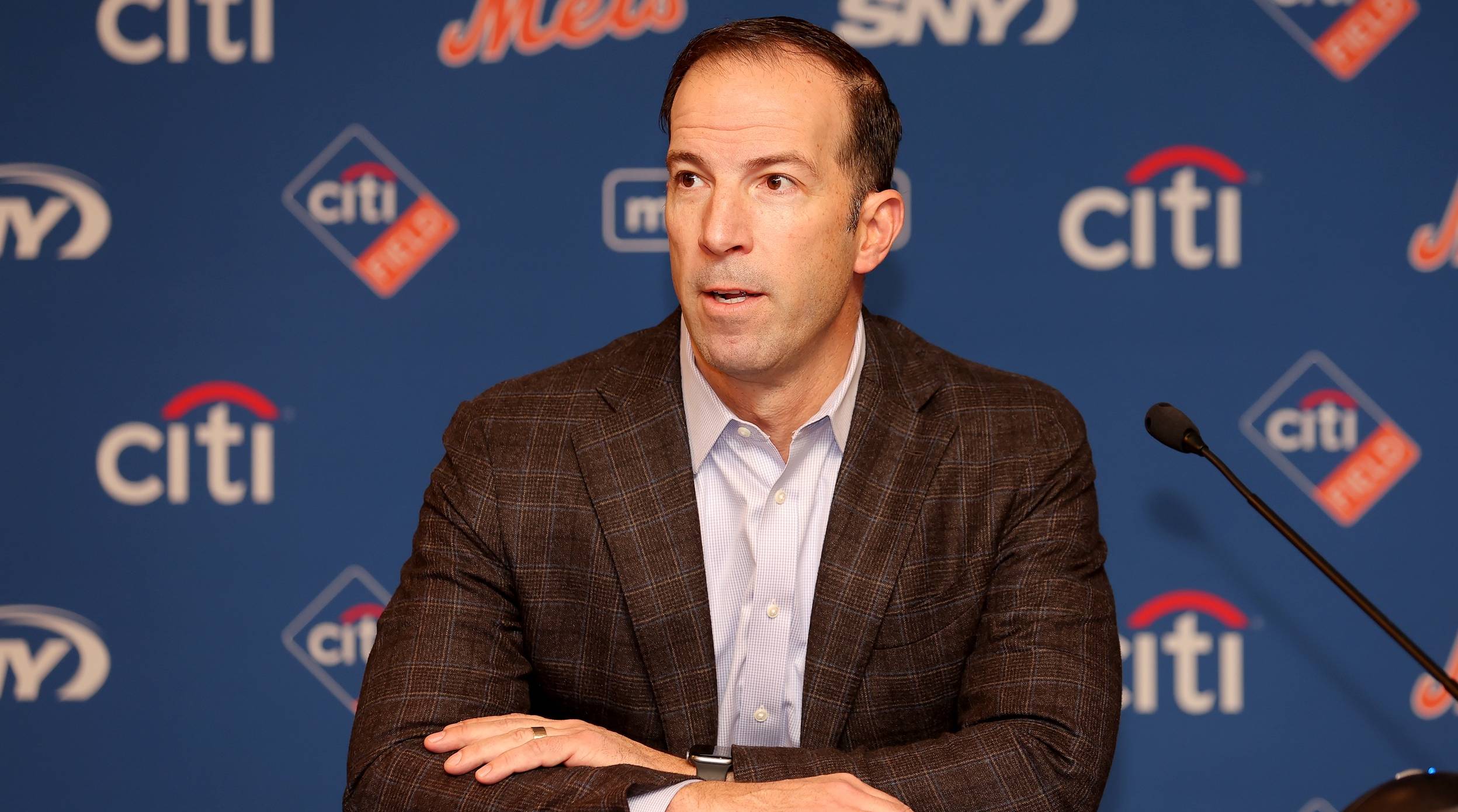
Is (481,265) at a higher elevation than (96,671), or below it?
higher

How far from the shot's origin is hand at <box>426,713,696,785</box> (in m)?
1.81

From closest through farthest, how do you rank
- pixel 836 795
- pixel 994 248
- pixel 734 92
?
pixel 836 795, pixel 734 92, pixel 994 248

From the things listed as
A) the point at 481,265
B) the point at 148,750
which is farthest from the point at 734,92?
the point at 148,750

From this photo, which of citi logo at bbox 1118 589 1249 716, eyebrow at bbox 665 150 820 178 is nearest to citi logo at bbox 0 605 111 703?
eyebrow at bbox 665 150 820 178

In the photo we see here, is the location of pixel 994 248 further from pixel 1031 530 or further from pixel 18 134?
pixel 18 134

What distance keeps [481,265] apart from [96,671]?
1300mm

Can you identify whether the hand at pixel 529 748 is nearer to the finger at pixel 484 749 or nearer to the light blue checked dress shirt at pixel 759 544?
the finger at pixel 484 749

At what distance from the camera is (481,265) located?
287cm

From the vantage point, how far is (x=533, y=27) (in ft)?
9.37

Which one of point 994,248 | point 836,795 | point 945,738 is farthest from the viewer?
point 994,248

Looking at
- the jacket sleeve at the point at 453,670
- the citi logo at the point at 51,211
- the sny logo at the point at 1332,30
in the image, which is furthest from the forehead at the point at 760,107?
the citi logo at the point at 51,211

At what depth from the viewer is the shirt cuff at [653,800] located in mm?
1746

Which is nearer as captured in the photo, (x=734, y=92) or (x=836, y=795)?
(x=836, y=795)

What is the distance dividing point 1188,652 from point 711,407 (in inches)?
53.4
